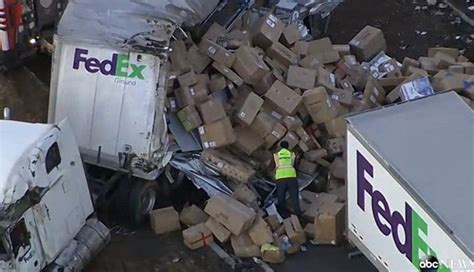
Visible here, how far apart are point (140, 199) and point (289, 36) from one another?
3.25 metres

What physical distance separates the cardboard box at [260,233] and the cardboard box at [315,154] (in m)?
1.33

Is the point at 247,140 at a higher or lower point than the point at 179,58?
lower

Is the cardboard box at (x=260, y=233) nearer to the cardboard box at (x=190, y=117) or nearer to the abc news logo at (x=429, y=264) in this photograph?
the cardboard box at (x=190, y=117)

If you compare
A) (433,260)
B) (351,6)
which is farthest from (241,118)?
(351,6)

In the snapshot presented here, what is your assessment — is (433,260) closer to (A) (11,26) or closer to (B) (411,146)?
(B) (411,146)

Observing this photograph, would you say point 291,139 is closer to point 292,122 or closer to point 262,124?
point 292,122

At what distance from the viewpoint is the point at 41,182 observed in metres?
10.1

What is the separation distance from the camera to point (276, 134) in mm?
12391

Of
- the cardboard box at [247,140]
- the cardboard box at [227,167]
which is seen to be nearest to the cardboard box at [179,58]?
Answer: the cardboard box at [247,140]

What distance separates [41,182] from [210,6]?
4.16 m

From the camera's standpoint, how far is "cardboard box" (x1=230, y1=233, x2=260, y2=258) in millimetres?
11602

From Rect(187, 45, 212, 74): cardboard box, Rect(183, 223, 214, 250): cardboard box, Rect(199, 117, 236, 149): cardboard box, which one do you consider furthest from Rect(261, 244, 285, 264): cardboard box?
Rect(187, 45, 212, 74): cardboard box

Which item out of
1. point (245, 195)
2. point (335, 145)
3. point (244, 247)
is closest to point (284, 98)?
point (335, 145)

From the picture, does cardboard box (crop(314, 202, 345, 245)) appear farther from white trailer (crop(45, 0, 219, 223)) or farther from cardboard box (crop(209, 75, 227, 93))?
cardboard box (crop(209, 75, 227, 93))
